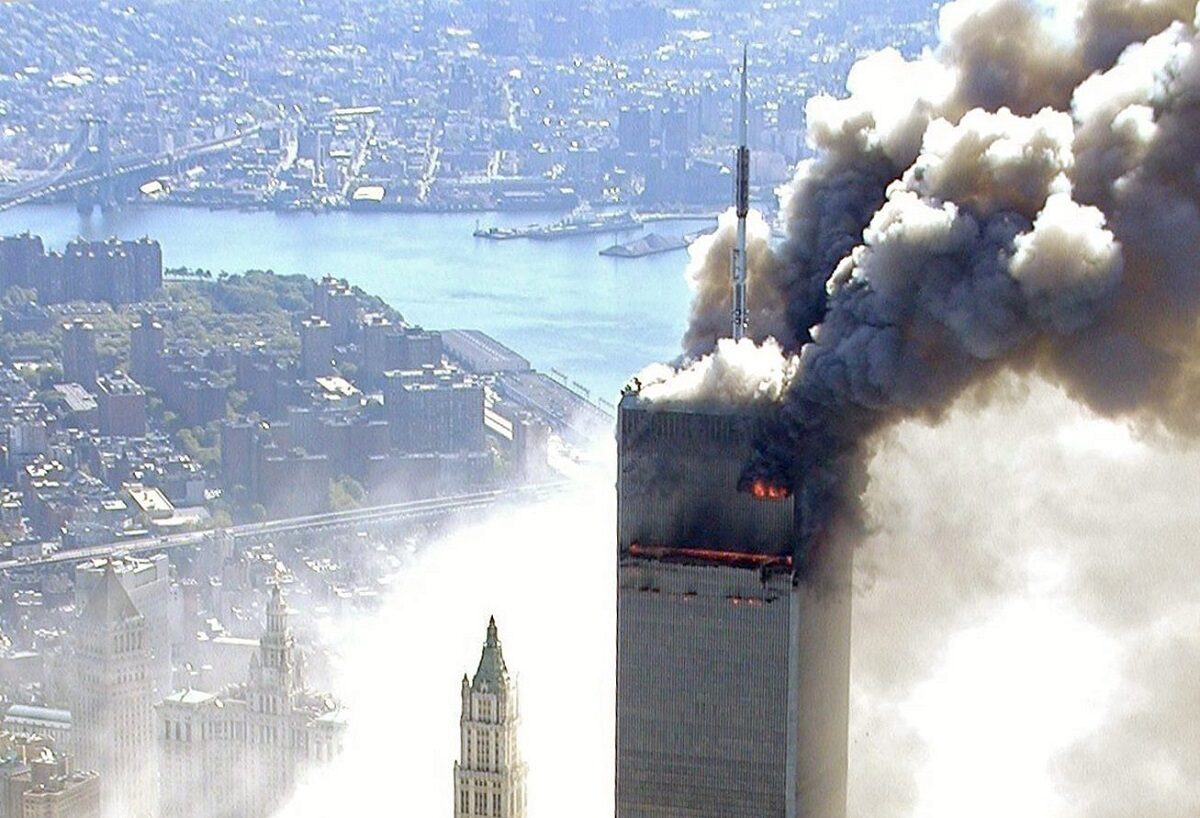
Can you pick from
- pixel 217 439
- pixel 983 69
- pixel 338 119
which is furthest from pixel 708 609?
pixel 338 119

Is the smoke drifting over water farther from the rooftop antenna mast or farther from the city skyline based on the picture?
the rooftop antenna mast

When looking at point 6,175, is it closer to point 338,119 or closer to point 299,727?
point 338,119

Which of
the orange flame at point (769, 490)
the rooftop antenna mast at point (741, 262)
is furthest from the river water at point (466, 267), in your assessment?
the orange flame at point (769, 490)

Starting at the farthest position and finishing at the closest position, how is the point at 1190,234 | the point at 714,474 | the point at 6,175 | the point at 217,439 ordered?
1. the point at 6,175
2. the point at 217,439
3. the point at 714,474
4. the point at 1190,234

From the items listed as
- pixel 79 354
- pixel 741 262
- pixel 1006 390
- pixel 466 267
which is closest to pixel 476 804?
pixel 741 262

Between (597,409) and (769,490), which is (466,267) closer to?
(597,409)

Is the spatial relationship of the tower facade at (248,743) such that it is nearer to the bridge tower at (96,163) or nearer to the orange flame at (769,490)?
the orange flame at (769,490)

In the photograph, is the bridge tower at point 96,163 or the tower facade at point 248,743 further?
the bridge tower at point 96,163
